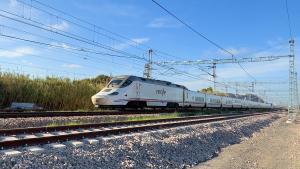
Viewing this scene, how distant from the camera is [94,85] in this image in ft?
109

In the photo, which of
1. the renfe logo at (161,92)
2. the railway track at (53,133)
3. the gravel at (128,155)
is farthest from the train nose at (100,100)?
the gravel at (128,155)

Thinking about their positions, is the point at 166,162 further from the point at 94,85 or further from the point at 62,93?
the point at 94,85

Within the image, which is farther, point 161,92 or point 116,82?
point 161,92

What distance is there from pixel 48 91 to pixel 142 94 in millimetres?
7107

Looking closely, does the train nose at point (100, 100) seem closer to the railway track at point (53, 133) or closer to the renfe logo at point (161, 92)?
the renfe logo at point (161, 92)

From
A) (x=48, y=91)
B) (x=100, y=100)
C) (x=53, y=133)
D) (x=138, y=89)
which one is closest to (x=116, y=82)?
(x=138, y=89)

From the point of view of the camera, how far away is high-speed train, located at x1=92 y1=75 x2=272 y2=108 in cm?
2614

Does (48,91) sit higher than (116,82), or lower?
lower

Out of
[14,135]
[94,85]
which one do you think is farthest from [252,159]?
[94,85]

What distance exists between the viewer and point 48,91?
90.1ft

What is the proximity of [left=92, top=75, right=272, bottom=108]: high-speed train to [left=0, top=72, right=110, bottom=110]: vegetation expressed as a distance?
343 cm

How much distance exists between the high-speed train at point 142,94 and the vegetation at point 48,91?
3.43 m

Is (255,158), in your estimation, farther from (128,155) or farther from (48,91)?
(48,91)

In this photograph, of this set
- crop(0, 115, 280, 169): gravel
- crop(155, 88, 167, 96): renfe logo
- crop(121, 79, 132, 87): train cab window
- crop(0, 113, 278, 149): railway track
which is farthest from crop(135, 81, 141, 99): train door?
crop(0, 115, 280, 169): gravel
